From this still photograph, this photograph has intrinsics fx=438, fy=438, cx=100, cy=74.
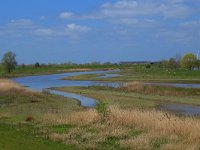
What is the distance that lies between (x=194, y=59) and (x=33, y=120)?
137 metres

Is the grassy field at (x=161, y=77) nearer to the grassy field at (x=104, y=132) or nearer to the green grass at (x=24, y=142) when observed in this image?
the grassy field at (x=104, y=132)

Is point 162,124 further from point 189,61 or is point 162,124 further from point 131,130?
point 189,61

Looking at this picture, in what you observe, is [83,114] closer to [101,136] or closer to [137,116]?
[137,116]

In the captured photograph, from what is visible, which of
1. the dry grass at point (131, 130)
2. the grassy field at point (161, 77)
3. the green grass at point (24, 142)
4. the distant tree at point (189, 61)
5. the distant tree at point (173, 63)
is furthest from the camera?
the distant tree at point (173, 63)

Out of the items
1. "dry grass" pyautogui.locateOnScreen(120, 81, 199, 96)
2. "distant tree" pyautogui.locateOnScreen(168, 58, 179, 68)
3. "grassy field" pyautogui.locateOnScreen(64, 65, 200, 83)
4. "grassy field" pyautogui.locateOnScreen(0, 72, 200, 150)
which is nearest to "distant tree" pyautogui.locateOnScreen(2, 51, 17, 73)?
"grassy field" pyautogui.locateOnScreen(64, 65, 200, 83)

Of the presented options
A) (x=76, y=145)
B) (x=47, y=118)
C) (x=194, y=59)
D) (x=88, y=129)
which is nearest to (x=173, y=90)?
(x=47, y=118)

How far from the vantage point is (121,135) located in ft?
60.0

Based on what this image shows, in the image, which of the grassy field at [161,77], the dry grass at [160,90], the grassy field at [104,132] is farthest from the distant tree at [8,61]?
the grassy field at [104,132]

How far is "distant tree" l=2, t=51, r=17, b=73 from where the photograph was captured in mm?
160500

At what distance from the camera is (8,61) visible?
6348 inches

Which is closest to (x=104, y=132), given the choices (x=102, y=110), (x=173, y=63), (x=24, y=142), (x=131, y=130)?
(x=131, y=130)

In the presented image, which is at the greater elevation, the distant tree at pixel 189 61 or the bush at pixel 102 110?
the distant tree at pixel 189 61

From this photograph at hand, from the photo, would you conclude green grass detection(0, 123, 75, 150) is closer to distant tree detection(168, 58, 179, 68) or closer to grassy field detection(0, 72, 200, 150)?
grassy field detection(0, 72, 200, 150)

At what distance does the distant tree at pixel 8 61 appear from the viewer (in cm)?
16050
